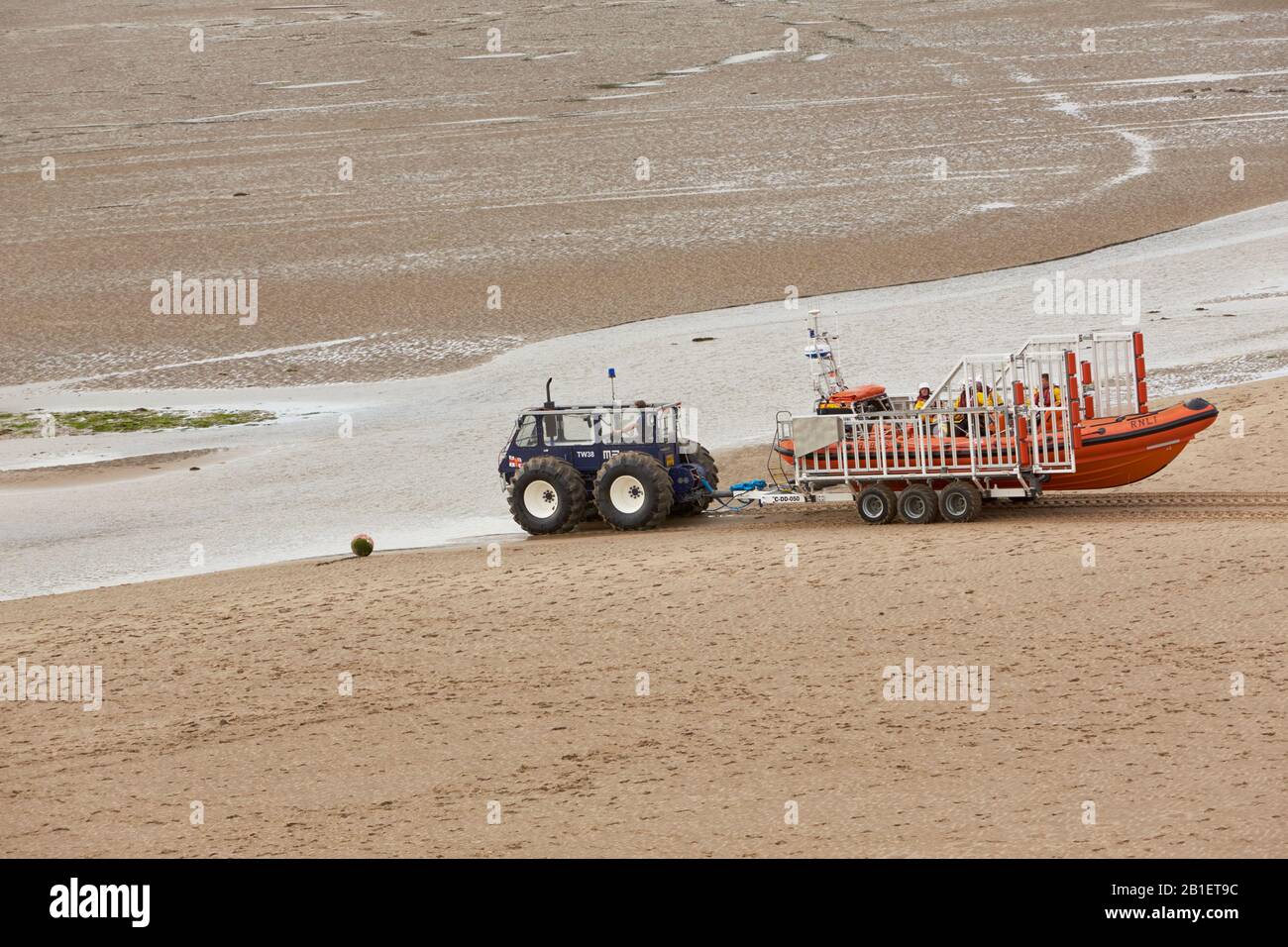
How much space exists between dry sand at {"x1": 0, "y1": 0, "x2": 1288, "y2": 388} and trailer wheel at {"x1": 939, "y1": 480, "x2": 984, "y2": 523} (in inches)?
692

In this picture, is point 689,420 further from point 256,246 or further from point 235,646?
→ point 256,246

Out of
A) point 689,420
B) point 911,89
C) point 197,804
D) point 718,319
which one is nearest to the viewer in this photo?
point 197,804

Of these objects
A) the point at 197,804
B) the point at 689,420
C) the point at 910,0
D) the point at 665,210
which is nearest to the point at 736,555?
the point at 197,804

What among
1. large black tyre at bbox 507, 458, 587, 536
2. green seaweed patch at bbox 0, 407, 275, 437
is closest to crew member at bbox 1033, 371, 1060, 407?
large black tyre at bbox 507, 458, 587, 536

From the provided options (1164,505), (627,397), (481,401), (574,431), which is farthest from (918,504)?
(481,401)

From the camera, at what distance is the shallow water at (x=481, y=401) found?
24.9m

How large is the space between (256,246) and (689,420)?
19.9m

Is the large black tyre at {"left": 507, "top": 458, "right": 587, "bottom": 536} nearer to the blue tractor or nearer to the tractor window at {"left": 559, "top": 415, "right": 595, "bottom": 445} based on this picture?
the blue tractor

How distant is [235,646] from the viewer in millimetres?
17891

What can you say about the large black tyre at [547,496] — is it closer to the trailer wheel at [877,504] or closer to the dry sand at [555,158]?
the trailer wheel at [877,504]

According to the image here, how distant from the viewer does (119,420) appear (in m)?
32.4

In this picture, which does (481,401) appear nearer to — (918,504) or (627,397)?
(627,397)

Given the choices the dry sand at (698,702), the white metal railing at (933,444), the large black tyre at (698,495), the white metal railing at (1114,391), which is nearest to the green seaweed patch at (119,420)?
the dry sand at (698,702)

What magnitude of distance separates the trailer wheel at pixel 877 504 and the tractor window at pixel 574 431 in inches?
145
